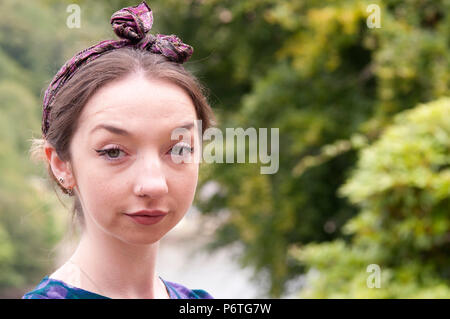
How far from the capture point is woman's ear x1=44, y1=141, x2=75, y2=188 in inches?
39.6

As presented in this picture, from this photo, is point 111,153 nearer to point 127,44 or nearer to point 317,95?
point 127,44

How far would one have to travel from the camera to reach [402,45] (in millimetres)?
3469

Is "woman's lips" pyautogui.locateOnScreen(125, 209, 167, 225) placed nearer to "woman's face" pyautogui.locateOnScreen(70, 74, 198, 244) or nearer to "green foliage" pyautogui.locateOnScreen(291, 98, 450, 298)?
"woman's face" pyautogui.locateOnScreen(70, 74, 198, 244)

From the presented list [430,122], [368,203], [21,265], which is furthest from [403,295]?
[21,265]

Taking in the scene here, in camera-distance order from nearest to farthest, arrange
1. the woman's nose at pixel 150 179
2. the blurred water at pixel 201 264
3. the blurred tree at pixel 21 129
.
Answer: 1. the woman's nose at pixel 150 179
2. the blurred water at pixel 201 264
3. the blurred tree at pixel 21 129

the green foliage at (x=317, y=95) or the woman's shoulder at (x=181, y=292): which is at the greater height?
the green foliage at (x=317, y=95)

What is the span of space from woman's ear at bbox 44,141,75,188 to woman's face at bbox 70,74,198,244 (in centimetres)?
4

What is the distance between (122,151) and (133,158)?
20 millimetres

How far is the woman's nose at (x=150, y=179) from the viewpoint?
2.92 ft

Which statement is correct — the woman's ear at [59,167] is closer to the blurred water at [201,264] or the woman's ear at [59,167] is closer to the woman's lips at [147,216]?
the woman's lips at [147,216]

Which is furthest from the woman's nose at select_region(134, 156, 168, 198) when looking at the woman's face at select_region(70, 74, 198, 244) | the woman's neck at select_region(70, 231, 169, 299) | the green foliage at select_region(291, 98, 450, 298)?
the green foliage at select_region(291, 98, 450, 298)

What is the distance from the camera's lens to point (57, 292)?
0.95m

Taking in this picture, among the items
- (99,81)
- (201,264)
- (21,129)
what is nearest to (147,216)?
(99,81)

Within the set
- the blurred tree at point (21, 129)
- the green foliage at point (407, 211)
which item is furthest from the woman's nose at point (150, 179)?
the blurred tree at point (21, 129)
